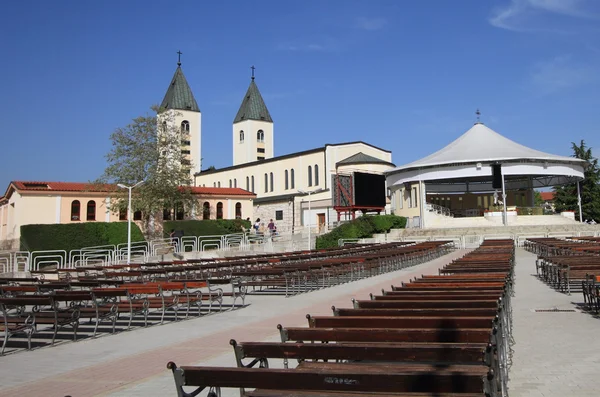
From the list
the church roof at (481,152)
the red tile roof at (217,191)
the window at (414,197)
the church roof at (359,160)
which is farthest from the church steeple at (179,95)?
the window at (414,197)

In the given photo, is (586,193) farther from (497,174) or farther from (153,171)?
(153,171)

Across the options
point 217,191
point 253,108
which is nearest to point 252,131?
point 253,108

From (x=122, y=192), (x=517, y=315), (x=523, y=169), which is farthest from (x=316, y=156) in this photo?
(x=517, y=315)

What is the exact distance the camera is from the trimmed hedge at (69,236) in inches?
1238

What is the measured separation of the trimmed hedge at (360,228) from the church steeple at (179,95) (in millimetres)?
48894

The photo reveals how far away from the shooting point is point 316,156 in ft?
226

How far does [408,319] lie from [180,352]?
3555 mm

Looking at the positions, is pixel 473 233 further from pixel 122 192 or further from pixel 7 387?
pixel 7 387

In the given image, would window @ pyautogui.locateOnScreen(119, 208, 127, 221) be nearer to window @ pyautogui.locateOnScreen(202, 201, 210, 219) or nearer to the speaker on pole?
window @ pyautogui.locateOnScreen(202, 201, 210, 219)

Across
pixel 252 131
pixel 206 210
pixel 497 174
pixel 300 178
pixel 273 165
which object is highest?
pixel 252 131

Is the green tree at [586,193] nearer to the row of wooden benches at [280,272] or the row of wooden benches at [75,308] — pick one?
the row of wooden benches at [280,272]

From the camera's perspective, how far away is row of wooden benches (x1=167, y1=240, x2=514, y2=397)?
319 cm

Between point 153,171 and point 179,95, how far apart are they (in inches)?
1868

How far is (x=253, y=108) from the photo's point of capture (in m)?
94.3
